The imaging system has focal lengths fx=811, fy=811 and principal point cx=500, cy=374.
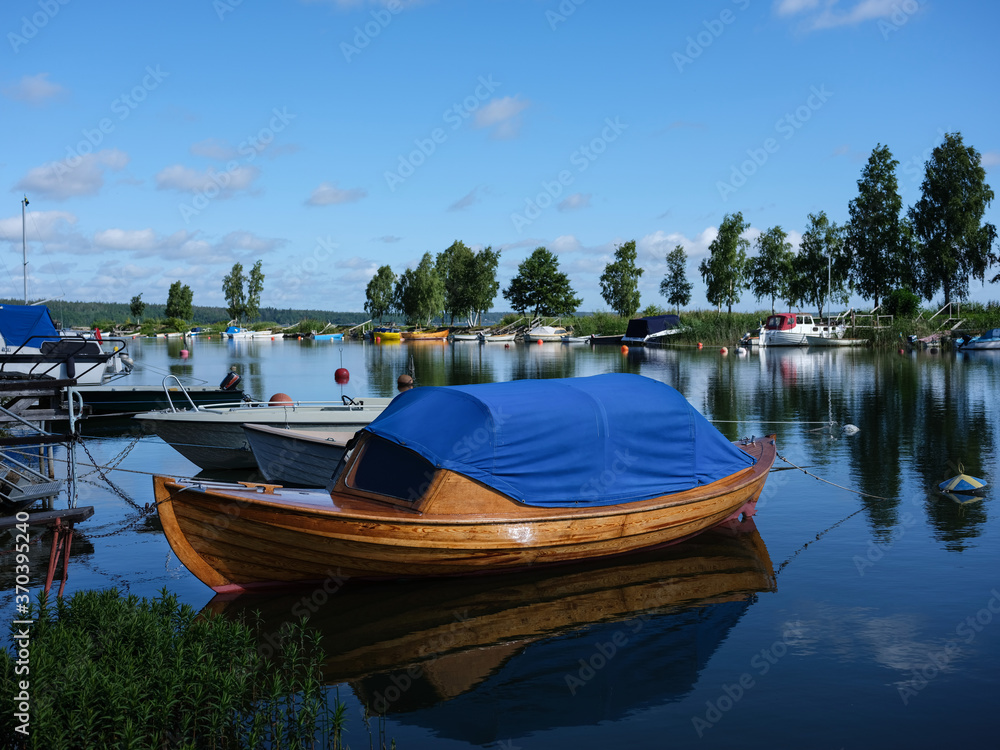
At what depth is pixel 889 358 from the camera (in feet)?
198

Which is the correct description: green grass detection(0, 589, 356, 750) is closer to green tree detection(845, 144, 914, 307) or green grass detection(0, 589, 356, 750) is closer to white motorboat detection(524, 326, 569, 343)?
green tree detection(845, 144, 914, 307)

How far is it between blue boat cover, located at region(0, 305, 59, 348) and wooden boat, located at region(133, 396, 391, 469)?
585 inches

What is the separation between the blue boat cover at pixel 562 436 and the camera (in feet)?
36.4

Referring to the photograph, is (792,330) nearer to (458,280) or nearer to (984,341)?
(984,341)

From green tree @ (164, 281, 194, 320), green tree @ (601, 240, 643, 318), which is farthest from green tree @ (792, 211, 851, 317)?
green tree @ (164, 281, 194, 320)

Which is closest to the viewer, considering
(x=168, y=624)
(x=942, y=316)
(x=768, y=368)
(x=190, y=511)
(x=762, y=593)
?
(x=168, y=624)

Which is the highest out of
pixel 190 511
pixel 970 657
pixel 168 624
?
pixel 190 511

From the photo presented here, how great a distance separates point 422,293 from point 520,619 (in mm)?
130327

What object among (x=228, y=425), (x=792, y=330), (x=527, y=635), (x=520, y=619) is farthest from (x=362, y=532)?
(x=792, y=330)

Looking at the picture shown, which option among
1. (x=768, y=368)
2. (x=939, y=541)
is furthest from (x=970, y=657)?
(x=768, y=368)

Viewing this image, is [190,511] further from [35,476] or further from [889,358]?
[889,358]

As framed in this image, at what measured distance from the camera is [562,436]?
1160cm

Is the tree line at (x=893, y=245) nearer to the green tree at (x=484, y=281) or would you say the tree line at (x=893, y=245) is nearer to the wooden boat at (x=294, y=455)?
the green tree at (x=484, y=281)

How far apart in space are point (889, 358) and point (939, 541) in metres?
51.4
